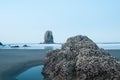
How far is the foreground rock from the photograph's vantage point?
16.9m

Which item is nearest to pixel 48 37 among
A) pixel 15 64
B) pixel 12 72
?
pixel 15 64

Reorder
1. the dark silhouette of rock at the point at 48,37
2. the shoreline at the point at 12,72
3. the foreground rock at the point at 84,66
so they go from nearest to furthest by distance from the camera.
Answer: the foreground rock at the point at 84,66 < the shoreline at the point at 12,72 < the dark silhouette of rock at the point at 48,37

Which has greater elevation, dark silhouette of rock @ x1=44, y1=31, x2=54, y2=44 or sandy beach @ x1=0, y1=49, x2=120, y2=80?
dark silhouette of rock @ x1=44, y1=31, x2=54, y2=44

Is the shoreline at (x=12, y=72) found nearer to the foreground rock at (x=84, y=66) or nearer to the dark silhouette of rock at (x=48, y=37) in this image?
the foreground rock at (x=84, y=66)

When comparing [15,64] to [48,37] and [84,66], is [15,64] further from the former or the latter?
[48,37]

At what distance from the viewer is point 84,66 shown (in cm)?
1739

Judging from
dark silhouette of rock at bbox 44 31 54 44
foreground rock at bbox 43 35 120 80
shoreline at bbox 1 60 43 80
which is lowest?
shoreline at bbox 1 60 43 80

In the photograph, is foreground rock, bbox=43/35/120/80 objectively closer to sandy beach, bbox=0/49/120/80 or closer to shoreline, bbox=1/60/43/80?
shoreline, bbox=1/60/43/80

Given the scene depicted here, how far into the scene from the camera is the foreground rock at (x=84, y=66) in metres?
16.9

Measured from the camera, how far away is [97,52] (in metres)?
20.2

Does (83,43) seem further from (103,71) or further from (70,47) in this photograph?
(103,71)

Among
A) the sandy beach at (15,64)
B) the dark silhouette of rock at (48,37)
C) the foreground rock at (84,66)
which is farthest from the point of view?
the dark silhouette of rock at (48,37)

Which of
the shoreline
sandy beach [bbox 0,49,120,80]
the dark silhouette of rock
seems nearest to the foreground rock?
the shoreline

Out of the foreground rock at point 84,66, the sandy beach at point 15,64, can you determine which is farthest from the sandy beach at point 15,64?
the foreground rock at point 84,66
